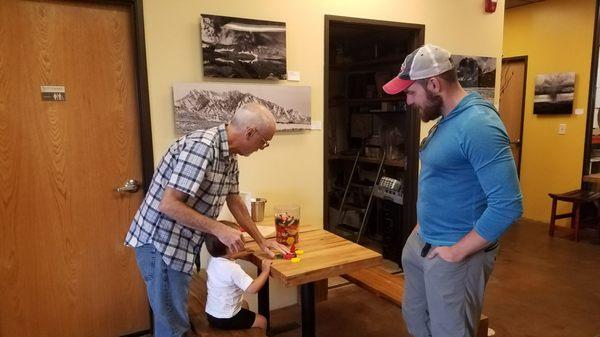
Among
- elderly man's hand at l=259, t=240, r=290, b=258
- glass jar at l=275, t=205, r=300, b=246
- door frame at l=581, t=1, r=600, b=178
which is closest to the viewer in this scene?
elderly man's hand at l=259, t=240, r=290, b=258

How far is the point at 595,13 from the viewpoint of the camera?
4.52 m

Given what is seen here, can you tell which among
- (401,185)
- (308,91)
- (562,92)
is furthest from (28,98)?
(562,92)

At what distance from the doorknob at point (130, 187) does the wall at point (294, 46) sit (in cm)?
20

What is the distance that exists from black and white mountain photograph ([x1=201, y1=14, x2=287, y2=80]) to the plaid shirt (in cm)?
92

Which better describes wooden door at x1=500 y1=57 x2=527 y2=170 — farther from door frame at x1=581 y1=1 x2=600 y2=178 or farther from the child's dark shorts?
the child's dark shorts

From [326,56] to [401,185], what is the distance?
4.79ft

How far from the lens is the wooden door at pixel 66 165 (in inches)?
86.1

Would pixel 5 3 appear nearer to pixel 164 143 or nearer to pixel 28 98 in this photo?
pixel 28 98

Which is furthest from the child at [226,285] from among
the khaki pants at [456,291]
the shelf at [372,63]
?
the shelf at [372,63]

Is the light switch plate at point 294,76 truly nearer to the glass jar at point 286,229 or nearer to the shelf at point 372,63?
the glass jar at point 286,229

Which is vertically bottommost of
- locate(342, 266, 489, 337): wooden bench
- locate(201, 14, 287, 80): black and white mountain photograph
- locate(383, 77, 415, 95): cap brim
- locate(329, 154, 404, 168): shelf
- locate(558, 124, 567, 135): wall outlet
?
locate(342, 266, 489, 337): wooden bench

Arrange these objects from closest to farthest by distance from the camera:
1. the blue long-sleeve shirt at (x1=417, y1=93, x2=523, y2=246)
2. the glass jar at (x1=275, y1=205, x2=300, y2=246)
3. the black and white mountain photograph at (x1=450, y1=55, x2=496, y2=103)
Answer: the blue long-sleeve shirt at (x1=417, y1=93, x2=523, y2=246)
the glass jar at (x1=275, y1=205, x2=300, y2=246)
the black and white mountain photograph at (x1=450, y1=55, x2=496, y2=103)

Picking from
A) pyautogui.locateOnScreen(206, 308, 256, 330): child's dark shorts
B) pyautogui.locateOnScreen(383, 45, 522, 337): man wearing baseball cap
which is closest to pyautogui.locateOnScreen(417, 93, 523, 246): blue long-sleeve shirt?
pyautogui.locateOnScreen(383, 45, 522, 337): man wearing baseball cap

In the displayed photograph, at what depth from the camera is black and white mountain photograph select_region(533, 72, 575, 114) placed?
4.80m
